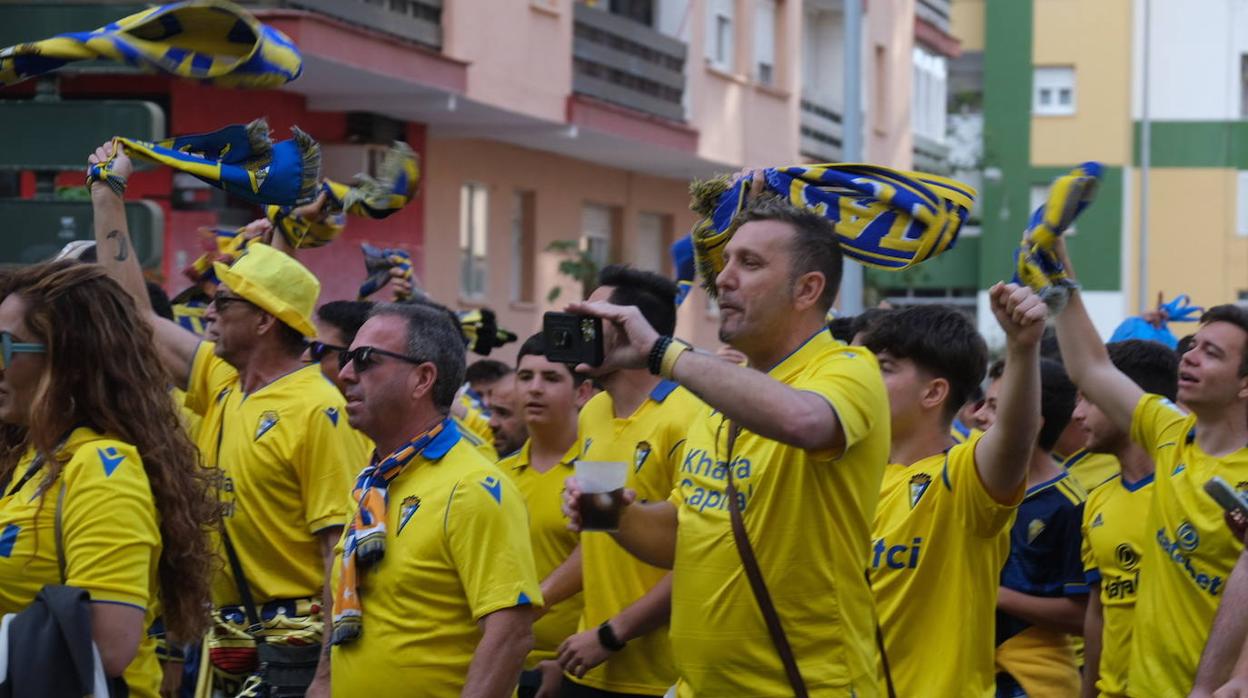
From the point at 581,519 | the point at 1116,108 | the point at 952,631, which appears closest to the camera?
the point at 581,519

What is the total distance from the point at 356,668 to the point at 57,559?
117 cm

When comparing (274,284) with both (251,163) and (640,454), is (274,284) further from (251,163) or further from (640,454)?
(640,454)

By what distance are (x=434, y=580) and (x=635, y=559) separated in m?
1.45

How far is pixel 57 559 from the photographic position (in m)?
4.70

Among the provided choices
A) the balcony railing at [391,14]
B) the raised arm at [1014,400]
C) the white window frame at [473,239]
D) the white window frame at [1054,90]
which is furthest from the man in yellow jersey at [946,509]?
the white window frame at [1054,90]

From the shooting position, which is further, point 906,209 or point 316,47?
point 316,47

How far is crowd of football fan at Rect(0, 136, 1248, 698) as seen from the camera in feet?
16.0

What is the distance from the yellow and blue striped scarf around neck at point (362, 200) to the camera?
838 centimetres

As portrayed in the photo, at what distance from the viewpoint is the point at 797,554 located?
504cm

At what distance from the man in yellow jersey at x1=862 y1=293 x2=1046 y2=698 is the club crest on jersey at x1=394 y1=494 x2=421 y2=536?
1.38 meters

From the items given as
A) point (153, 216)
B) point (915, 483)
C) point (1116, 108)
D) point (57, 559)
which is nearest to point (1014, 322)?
point (915, 483)

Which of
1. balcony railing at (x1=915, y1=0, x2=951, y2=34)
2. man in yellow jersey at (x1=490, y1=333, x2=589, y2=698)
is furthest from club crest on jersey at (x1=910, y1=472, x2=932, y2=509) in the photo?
balcony railing at (x1=915, y1=0, x2=951, y2=34)

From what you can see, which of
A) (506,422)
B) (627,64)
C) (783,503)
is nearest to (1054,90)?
(627,64)

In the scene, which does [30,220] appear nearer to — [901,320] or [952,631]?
[901,320]
